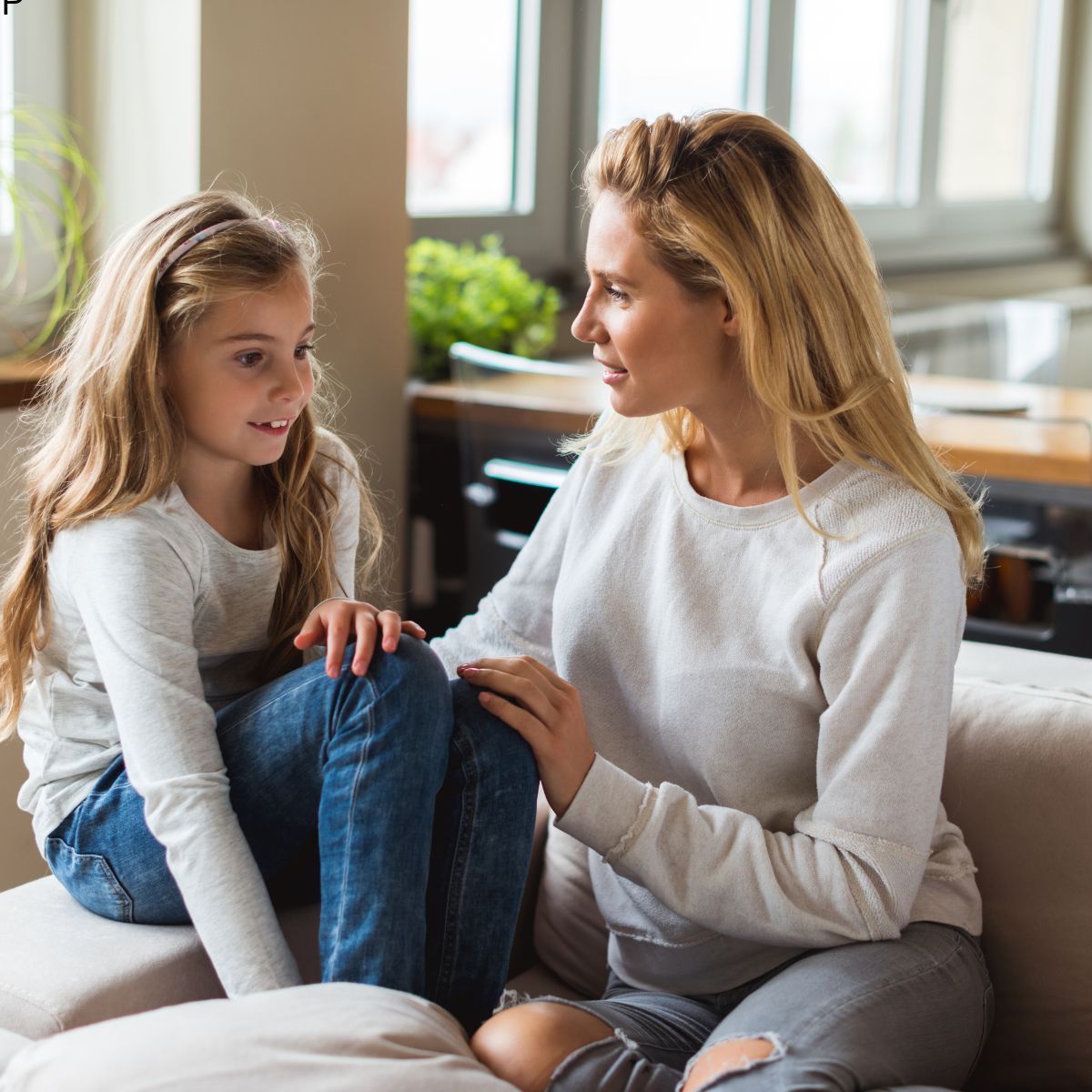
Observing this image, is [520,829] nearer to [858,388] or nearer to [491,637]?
[491,637]

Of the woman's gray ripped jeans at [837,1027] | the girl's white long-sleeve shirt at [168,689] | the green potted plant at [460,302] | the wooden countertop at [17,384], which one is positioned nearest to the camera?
the woman's gray ripped jeans at [837,1027]

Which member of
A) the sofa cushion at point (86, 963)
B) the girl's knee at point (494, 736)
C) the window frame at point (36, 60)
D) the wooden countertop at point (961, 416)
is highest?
the window frame at point (36, 60)

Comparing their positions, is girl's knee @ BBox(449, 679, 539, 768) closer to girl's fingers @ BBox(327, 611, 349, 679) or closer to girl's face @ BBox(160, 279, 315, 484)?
girl's fingers @ BBox(327, 611, 349, 679)

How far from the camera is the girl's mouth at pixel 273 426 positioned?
1.38 m

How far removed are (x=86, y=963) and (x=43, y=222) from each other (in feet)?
4.18

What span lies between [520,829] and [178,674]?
324 mm

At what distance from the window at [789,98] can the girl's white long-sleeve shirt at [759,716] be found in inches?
65.9

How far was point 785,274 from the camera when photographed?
125 centimetres

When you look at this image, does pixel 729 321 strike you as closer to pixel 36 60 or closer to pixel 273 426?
pixel 273 426

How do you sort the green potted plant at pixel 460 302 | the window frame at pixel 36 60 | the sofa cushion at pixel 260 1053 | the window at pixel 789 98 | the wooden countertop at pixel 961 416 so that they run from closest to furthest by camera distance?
the sofa cushion at pixel 260 1053 → the window frame at pixel 36 60 → the wooden countertop at pixel 961 416 → the green potted plant at pixel 460 302 → the window at pixel 789 98

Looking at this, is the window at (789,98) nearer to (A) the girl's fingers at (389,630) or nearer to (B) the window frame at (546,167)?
(B) the window frame at (546,167)

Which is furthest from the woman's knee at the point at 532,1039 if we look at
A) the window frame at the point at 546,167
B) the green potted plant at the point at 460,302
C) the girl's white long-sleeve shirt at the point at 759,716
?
the window frame at the point at 546,167

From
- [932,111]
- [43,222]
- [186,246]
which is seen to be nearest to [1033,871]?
[186,246]

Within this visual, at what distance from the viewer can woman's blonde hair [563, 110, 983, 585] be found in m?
1.25
